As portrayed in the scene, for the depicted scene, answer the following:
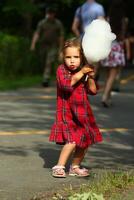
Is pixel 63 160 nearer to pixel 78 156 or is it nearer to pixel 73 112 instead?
pixel 78 156

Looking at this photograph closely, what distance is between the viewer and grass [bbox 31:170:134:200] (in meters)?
6.02

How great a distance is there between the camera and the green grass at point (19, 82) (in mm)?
17312

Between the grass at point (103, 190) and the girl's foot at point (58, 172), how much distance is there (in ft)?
1.11

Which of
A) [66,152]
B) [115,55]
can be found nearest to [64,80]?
[66,152]

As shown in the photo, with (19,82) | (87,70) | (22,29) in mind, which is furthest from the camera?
(22,29)

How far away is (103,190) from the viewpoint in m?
6.49

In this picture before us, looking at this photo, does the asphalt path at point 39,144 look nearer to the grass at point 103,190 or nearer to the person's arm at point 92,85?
the grass at point 103,190

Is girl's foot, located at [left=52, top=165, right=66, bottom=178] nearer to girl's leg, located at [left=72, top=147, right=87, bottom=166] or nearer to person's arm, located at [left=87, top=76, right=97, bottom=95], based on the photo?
girl's leg, located at [left=72, top=147, right=87, bottom=166]

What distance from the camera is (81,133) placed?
7.61 m

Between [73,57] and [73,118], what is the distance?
60cm

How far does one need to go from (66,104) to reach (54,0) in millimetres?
19022

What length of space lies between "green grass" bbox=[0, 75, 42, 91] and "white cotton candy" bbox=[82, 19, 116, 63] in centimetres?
960

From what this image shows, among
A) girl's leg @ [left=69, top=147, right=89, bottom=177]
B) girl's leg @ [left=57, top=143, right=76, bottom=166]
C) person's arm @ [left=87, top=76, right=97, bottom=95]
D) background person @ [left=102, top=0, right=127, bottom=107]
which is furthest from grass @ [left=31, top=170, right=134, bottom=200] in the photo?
background person @ [left=102, top=0, right=127, bottom=107]

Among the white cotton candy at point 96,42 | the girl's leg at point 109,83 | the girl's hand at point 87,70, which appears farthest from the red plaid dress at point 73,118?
the girl's leg at point 109,83
